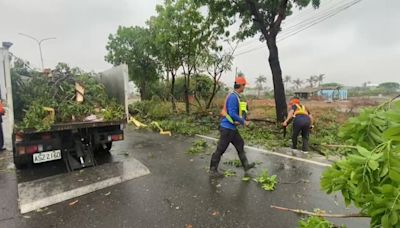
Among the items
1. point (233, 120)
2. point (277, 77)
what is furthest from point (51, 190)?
point (277, 77)

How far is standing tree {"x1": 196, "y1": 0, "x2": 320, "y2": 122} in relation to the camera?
365 inches

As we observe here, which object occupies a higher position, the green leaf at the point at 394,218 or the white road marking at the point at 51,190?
the green leaf at the point at 394,218

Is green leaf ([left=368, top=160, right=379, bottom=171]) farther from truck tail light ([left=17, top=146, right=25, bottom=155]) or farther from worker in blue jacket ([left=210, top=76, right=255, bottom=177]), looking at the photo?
truck tail light ([left=17, top=146, right=25, bottom=155])

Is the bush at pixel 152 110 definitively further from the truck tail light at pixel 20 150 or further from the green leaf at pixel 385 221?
the green leaf at pixel 385 221

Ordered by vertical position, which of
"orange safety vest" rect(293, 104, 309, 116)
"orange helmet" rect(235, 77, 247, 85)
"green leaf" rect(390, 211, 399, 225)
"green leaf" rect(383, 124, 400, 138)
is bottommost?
"green leaf" rect(390, 211, 399, 225)

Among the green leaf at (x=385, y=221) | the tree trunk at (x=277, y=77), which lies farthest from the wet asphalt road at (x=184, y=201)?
the tree trunk at (x=277, y=77)

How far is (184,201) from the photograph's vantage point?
12.8 feet

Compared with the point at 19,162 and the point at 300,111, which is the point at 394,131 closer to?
the point at 300,111

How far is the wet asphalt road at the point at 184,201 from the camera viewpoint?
3328 mm

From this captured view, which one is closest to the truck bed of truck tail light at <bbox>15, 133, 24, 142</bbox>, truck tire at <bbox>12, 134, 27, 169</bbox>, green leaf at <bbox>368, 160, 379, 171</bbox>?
truck tail light at <bbox>15, 133, 24, 142</bbox>

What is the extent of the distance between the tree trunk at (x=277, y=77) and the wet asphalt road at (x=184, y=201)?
4391mm

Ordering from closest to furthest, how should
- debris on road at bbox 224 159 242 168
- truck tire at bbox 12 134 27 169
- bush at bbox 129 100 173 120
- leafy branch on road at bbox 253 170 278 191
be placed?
leafy branch on road at bbox 253 170 278 191
truck tire at bbox 12 134 27 169
debris on road at bbox 224 159 242 168
bush at bbox 129 100 173 120

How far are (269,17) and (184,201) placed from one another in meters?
8.26

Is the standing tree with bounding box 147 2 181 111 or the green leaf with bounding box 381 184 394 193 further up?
the standing tree with bounding box 147 2 181 111
